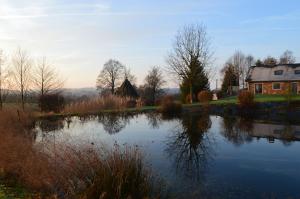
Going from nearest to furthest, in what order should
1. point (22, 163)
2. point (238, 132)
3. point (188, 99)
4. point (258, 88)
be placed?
point (22, 163) < point (238, 132) < point (188, 99) < point (258, 88)

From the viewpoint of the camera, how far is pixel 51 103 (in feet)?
102

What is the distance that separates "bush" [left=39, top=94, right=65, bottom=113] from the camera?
30.8 metres

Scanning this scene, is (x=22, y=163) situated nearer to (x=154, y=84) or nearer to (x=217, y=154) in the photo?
(x=217, y=154)

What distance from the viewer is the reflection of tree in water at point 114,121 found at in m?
21.9

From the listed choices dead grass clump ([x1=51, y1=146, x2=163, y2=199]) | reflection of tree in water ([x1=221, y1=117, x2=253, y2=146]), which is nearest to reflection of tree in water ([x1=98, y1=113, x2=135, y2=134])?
reflection of tree in water ([x1=221, y1=117, x2=253, y2=146])

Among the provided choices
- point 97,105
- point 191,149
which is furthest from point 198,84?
point 191,149

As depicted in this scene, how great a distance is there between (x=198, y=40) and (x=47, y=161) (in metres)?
37.2

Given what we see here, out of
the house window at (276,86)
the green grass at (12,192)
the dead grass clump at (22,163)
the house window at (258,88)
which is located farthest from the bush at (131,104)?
the green grass at (12,192)

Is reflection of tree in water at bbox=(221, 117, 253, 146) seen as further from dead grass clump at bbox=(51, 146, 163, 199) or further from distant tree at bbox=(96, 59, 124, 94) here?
distant tree at bbox=(96, 59, 124, 94)

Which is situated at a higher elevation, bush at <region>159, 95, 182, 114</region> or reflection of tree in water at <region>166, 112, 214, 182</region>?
bush at <region>159, 95, 182, 114</region>

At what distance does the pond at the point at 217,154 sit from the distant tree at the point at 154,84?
1322 inches

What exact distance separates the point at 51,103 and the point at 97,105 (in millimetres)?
4222

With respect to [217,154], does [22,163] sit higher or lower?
higher

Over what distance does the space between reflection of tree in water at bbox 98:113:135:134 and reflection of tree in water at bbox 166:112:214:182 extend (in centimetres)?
349
